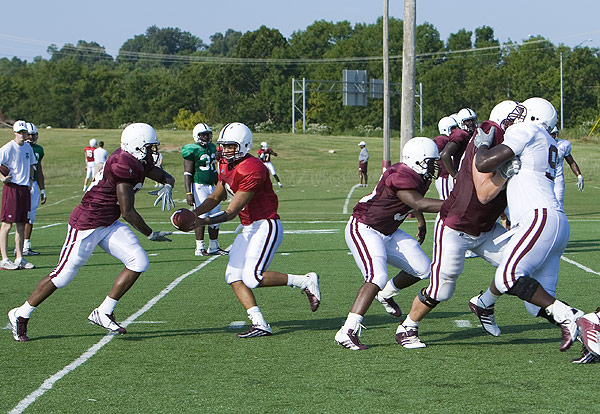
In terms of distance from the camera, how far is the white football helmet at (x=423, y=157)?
6.68 m

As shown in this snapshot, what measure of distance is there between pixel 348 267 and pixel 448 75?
78058 millimetres

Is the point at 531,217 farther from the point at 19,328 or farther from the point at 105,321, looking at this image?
the point at 19,328

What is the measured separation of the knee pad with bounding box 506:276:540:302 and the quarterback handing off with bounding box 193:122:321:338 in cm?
200

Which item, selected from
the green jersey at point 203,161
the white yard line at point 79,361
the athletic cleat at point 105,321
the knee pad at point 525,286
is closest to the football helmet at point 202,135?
the green jersey at point 203,161

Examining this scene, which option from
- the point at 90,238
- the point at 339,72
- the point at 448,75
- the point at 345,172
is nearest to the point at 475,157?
the point at 90,238

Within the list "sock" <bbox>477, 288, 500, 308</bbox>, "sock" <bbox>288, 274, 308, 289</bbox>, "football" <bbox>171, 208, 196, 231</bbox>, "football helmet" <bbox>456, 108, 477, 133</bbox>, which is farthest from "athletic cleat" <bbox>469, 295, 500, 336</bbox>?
"football helmet" <bbox>456, 108, 477, 133</bbox>

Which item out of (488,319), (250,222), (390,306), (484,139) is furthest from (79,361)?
(484,139)

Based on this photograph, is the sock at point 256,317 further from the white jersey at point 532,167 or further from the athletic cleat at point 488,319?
the white jersey at point 532,167

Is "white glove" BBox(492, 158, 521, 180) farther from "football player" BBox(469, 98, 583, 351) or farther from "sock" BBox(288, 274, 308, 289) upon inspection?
"sock" BBox(288, 274, 308, 289)

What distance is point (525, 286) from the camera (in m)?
5.89

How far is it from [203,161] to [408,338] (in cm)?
722

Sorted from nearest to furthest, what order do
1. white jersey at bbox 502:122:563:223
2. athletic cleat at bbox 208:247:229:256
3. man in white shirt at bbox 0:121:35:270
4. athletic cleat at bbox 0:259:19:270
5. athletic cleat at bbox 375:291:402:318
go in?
white jersey at bbox 502:122:563:223 < athletic cleat at bbox 375:291:402:318 < athletic cleat at bbox 0:259:19:270 < man in white shirt at bbox 0:121:35:270 < athletic cleat at bbox 208:247:229:256

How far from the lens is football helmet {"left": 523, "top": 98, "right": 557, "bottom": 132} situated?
20.1ft

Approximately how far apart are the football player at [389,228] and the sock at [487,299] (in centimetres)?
49
